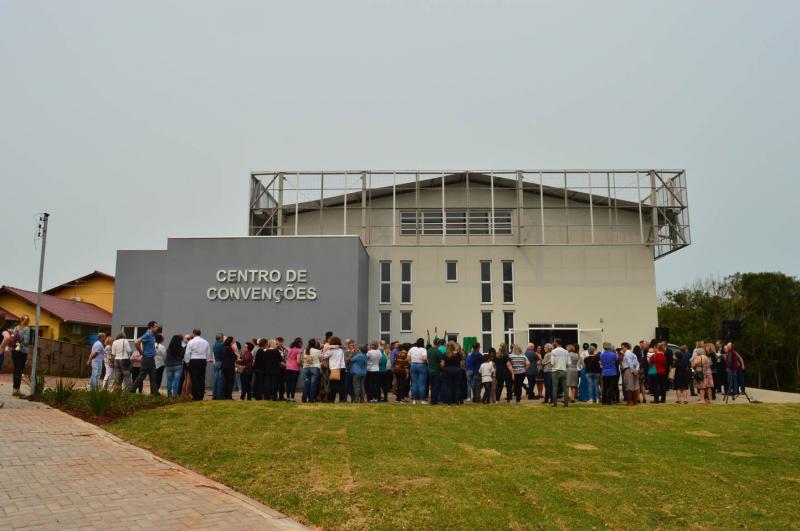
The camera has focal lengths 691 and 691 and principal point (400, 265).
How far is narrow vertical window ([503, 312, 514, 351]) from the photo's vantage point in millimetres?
28172

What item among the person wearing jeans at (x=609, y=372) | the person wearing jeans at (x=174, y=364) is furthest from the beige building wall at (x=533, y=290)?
the person wearing jeans at (x=174, y=364)

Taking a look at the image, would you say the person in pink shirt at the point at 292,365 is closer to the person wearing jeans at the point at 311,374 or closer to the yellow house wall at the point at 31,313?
the person wearing jeans at the point at 311,374

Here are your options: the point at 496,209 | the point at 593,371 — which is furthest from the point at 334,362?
the point at 496,209

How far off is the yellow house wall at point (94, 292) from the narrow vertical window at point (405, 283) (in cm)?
2503

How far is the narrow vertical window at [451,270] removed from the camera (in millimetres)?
28828

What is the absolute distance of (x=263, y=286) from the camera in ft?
78.7

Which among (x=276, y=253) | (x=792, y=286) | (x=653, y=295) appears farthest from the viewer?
(x=792, y=286)

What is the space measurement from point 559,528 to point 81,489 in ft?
16.7

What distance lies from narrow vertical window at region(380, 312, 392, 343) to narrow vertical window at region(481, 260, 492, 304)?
3.94m

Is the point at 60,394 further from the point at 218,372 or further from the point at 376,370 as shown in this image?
the point at 376,370

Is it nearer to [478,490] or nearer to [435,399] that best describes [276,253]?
[435,399]

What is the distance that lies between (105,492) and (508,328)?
22.3 m

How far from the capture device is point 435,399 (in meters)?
17.0

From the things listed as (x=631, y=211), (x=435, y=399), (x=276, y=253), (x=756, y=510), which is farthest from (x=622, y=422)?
(x=631, y=211)
